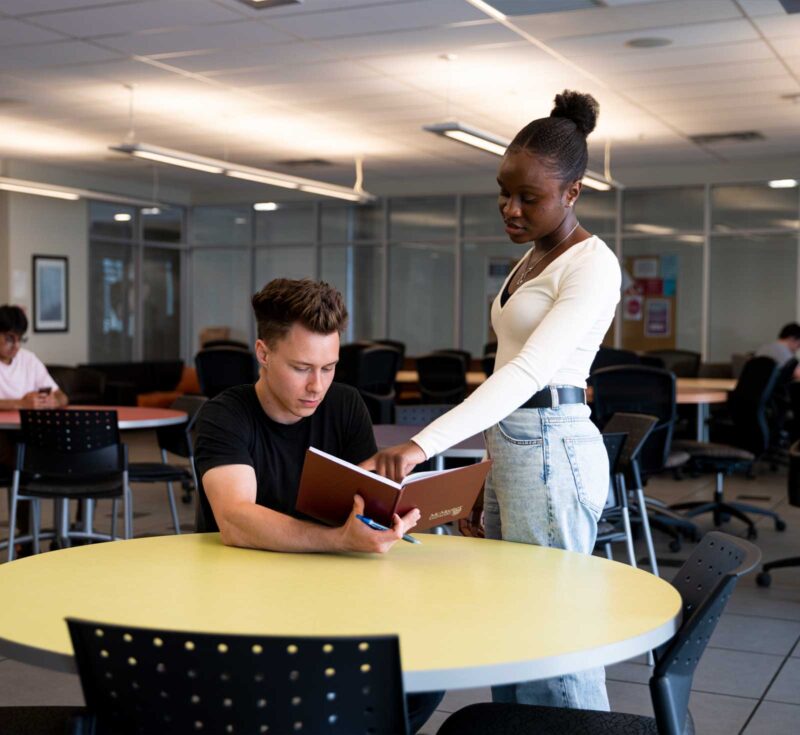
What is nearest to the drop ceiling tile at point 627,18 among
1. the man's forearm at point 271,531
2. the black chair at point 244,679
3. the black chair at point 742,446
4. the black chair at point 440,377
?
the black chair at point 742,446

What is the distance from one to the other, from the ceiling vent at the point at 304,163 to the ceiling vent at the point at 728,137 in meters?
3.83

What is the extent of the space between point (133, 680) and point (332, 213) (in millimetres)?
13118

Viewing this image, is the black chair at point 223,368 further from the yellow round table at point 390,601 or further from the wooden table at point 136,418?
the yellow round table at point 390,601

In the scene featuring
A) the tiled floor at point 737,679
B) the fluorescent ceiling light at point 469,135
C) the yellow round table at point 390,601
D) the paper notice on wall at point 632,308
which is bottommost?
the tiled floor at point 737,679

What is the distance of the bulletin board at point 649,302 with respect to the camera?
12.5 meters

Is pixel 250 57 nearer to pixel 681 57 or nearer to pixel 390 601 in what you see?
pixel 681 57

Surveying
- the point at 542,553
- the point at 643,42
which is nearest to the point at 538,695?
the point at 542,553

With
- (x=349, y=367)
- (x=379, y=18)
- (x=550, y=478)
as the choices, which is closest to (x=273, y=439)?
(x=550, y=478)

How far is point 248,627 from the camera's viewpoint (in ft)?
5.08

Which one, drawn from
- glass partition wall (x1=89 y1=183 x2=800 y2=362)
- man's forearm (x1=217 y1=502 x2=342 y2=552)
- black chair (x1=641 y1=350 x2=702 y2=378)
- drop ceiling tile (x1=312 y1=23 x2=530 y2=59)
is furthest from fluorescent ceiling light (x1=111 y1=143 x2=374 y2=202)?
man's forearm (x1=217 y1=502 x2=342 y2=552)

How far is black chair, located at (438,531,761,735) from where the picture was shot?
1.66 metres

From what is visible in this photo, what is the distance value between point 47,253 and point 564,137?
1131cm

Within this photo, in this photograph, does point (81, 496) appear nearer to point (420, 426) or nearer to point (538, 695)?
point (420, 426)

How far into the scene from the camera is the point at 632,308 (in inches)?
501
